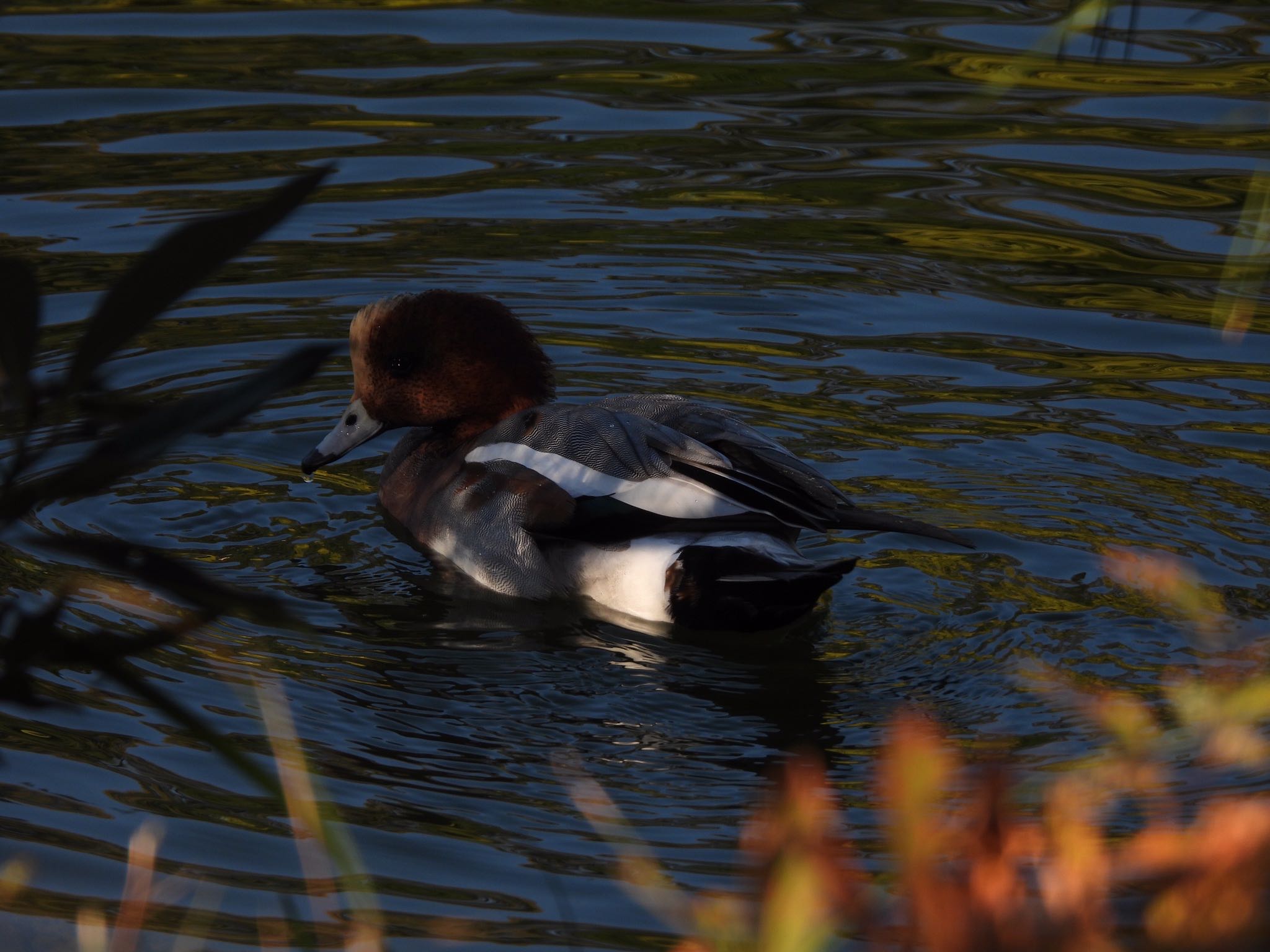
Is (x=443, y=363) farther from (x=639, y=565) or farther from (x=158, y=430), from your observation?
(x=158, y=430)

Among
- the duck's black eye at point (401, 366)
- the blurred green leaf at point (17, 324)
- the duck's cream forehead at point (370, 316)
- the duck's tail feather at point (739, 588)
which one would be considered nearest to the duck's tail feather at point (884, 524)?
the duck's tail feather at point (739, 588)

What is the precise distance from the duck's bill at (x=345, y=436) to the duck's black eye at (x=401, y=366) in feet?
0.59

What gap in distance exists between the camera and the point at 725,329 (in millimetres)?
7051

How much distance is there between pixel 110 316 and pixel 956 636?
359 centimetres

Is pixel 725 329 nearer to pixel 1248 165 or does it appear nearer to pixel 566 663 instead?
pixel 566 663

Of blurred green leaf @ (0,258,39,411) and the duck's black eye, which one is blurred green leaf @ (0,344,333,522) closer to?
blurred green leaf @ (0,258,39,411)

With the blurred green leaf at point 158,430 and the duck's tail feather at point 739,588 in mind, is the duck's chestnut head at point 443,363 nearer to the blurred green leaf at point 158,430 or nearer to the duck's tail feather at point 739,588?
the duck's tail feather at point 739,588

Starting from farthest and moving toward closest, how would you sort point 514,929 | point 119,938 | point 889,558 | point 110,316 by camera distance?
point 889,558, point 514,929, point 119,938, point 110,316

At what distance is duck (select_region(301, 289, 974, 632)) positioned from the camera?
15.2 ft

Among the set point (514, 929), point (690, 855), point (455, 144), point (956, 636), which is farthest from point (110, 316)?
point (455, 144)

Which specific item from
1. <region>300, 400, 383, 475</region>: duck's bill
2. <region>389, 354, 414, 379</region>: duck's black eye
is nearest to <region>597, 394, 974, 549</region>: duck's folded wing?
<region>389, 354, 414, 379</region>: duck's black eye

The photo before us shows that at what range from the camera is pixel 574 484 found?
4910mm

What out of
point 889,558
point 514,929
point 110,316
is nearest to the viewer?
point 110,316

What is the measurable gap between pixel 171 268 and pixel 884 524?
3.51 m
